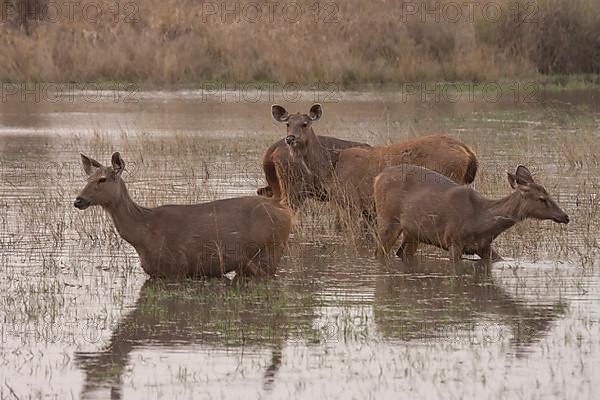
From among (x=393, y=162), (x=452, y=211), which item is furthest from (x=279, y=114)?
(x=452, y=211)

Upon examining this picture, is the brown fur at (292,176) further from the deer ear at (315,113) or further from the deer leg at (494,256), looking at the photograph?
the deer leg at (494,256)

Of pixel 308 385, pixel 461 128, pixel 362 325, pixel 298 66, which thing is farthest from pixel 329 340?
pixel 298 66

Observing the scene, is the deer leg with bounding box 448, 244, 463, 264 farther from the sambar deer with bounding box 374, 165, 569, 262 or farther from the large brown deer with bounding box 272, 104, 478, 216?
the large brown deer with bounding box 272, 104, 478, 216

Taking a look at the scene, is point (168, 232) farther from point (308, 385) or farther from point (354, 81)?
point (354, 81)

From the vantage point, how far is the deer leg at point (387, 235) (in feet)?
44.5

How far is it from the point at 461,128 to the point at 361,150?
10346 mm

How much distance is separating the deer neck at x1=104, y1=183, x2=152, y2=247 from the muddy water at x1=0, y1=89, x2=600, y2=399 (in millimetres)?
427

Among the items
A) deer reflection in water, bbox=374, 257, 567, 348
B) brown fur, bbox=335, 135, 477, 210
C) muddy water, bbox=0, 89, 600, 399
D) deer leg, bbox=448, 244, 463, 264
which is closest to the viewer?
muddy water, bbox=0, 89, 600, 399

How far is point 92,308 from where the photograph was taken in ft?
37.3

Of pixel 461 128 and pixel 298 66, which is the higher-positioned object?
pixel 298 66

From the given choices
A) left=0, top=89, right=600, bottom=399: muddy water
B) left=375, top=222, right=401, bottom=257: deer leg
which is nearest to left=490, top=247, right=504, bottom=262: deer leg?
left=0, top=89, right=600, bottom=399: muddy water

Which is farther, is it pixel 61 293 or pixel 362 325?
pixel 61 293

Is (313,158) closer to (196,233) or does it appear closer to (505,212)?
(505,212)

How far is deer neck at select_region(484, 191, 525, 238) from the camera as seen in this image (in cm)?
1288
